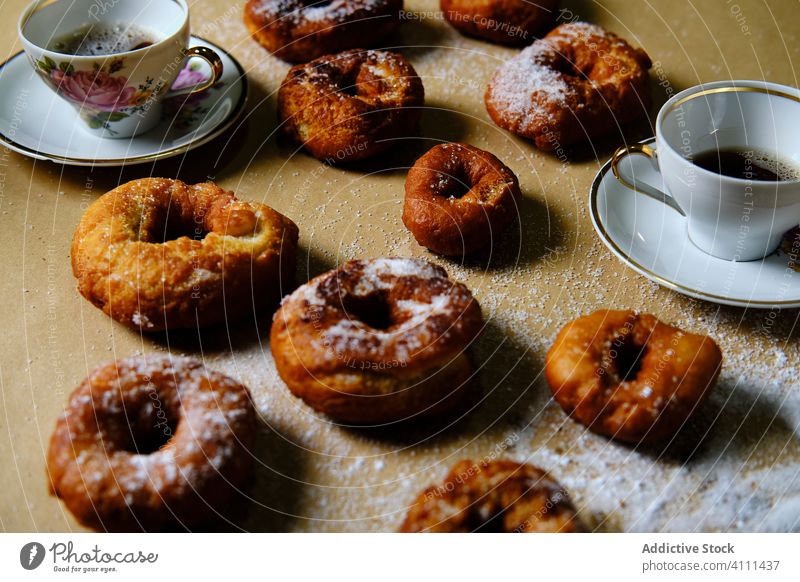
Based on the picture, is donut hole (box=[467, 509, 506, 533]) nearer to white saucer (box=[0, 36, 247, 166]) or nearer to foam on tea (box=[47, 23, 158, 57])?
white saucer (box=[0, 36, 247, 166])

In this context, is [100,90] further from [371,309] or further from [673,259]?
[673,259]

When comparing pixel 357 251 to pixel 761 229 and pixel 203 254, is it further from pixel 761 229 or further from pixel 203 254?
pixel 761 229

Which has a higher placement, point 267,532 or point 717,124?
point 717,124

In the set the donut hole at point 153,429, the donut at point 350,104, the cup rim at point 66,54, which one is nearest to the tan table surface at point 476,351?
the donut at point 350,104

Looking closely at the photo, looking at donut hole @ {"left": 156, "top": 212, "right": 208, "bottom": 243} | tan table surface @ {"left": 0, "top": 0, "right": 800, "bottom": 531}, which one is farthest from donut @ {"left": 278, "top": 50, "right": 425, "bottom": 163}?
donut hole @ {"left": 156, "top": 212, "right": 208, "bottom": 243}

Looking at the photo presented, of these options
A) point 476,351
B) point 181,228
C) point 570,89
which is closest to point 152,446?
point 181,228

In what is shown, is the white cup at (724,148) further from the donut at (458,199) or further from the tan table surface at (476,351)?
the donut at (458,199)

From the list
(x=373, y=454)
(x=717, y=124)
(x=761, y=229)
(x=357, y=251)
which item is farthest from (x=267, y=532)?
(x=717, y=124)
